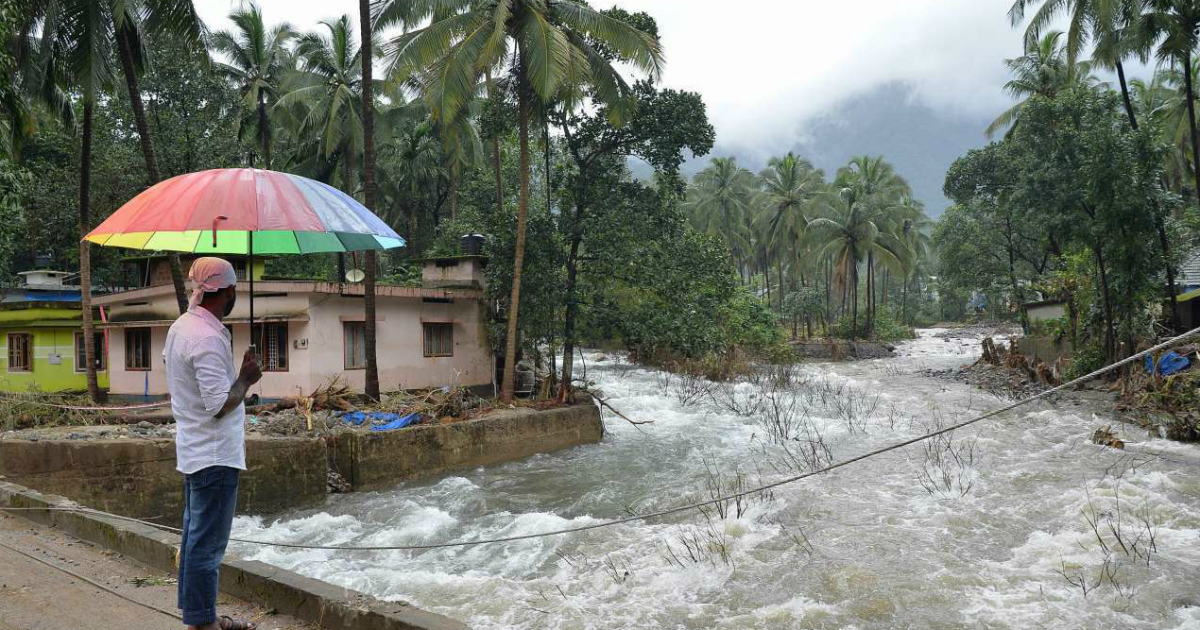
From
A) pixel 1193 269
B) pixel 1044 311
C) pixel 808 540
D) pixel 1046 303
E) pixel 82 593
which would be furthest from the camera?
pixel 1044 311

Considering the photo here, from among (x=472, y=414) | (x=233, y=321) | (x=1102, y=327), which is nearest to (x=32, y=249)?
(x=233, y=321)

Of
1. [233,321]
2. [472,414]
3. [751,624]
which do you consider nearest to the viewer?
[751,624]

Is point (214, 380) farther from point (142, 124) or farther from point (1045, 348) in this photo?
point (1045, 348)

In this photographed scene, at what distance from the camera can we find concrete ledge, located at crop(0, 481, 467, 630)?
4.23 m

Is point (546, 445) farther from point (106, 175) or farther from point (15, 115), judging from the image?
point (106, 175)

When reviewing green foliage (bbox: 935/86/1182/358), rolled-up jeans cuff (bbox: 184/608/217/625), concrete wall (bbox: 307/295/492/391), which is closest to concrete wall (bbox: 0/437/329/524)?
concrete wall (bbox: 307/295/492/391)

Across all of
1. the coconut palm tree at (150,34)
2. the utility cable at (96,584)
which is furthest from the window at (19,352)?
the utility cable at (96,584)

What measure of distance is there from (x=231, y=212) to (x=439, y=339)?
12.8 metres

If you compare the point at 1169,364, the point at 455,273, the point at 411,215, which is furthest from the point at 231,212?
the point at 411,215

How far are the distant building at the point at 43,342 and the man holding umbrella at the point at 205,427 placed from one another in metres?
18.8

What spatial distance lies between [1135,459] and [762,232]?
136ft

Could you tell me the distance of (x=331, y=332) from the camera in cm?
1515

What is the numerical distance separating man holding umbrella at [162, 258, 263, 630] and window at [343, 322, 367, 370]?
12025 mm

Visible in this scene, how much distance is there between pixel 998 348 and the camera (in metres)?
28.3
